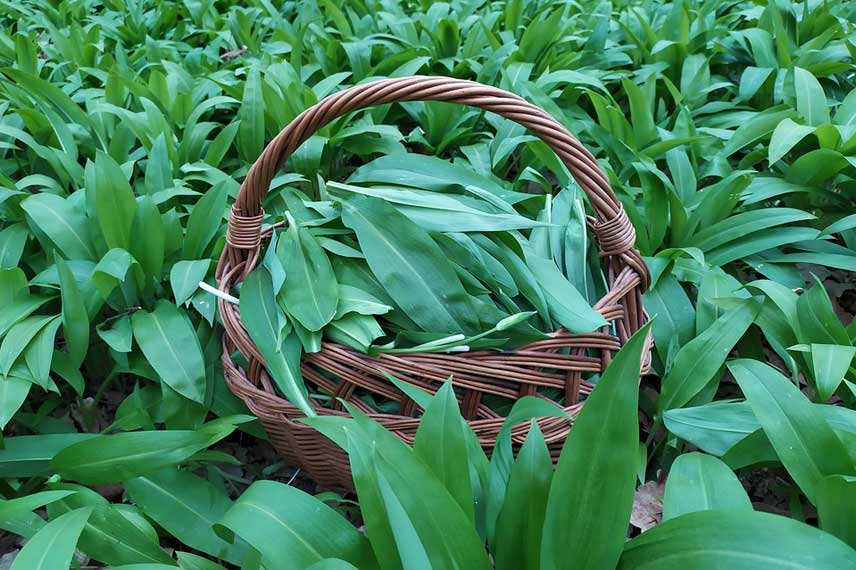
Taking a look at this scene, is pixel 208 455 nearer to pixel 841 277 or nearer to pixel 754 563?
pixel 754 563

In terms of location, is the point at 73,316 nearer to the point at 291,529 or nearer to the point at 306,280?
→ the point at 306,280

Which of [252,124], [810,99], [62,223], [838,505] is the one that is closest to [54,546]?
[62,223]

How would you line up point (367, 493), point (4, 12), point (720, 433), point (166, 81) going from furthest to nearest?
1. point (4, 12)
2. point (166, 81)
3. point (720, 433)
4. point (367, 493)

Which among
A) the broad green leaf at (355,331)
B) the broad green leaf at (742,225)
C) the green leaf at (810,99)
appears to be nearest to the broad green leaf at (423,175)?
the broad green leaf at (355,331)

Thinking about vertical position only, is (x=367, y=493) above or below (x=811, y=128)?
below

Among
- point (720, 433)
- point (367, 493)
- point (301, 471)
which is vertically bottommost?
point (301, 471)

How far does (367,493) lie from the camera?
34.0 inches

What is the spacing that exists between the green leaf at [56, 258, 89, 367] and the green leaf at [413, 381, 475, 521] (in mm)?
810

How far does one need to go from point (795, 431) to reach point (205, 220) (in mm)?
1273

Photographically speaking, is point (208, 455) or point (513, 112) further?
point (208, 455)

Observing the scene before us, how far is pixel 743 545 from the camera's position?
2.35ft

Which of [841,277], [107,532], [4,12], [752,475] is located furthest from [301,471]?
[4,12]

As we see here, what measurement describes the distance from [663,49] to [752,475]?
165 cm

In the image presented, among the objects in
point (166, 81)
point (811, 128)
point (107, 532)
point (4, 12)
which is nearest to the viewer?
point (107, 532)
